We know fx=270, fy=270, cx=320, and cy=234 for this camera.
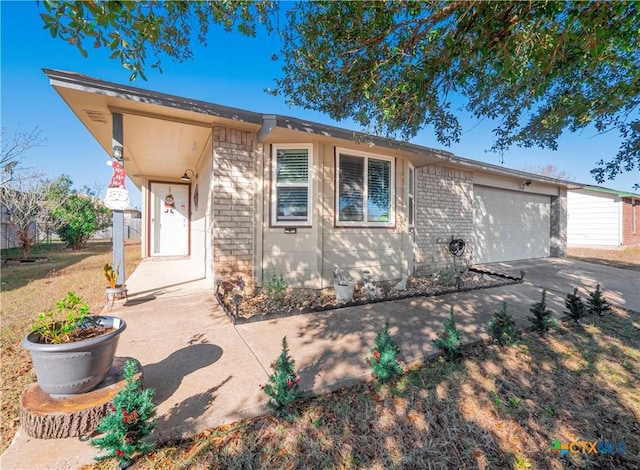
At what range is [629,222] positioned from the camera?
15312 mm

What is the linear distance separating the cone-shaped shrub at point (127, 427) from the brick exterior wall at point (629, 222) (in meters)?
22.3

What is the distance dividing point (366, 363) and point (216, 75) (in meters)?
6.11

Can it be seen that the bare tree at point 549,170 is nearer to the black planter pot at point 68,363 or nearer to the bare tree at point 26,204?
the black planter pot at point 68,363

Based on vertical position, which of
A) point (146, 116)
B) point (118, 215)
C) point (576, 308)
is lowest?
point (576, 308)

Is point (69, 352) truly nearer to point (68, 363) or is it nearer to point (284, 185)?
point (68, 363)

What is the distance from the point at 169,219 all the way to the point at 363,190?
7147 millimetres

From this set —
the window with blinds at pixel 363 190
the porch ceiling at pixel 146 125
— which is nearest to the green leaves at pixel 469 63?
the window with blinds at pixel 363 190

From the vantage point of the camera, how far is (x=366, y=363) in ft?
8.86

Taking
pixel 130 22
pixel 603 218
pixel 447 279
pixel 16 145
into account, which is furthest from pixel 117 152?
pixel 603 218

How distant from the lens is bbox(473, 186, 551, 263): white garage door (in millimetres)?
8562

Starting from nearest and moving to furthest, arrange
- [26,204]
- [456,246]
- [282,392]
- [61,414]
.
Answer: [61,414] < [282,392] < [456,246] < [26,204]

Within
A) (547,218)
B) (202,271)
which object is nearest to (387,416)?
(202,271)

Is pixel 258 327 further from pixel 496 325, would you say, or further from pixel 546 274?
pixel 546 274

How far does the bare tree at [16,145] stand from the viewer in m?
9.31
